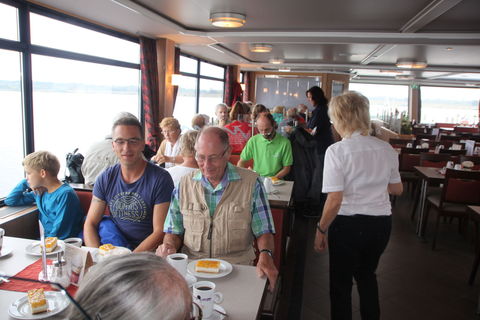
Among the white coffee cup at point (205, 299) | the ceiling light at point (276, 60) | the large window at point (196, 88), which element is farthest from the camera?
the ceiling light at point (276, 60)

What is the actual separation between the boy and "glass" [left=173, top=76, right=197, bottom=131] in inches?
244

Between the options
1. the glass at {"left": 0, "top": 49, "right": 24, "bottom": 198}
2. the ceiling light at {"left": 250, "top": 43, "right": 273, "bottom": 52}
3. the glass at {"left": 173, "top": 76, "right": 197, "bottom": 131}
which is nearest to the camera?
the glass at {"left": 0, "top": 49, "right": 24, "bottom": 198}

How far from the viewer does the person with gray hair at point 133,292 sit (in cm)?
64

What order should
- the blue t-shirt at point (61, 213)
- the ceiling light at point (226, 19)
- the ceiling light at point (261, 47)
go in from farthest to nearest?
1. the ceiling light at point (261, 47)
2. the ceiling light at point (226, 19)
3. the blue t-shirt at point (61, 213)

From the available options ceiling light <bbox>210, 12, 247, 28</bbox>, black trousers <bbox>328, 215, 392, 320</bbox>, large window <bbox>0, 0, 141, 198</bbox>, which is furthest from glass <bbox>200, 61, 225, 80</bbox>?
black trousers <bbox>328, 215, 392, 320</bbox>

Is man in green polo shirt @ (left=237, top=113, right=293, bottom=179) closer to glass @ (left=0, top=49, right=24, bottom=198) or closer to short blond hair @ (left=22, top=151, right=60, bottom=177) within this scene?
short blond hair @ (left=22, top=151, right=60, bottom=177)

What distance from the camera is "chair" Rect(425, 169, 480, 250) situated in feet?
12.8

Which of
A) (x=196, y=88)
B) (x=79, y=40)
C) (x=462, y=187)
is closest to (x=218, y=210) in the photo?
(x=462, y=187)

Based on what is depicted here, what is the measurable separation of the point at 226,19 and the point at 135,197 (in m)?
3.22

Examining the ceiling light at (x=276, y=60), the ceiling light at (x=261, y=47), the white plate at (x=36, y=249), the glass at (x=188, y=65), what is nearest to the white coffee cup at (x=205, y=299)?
the white plate at (x=36, y=249)

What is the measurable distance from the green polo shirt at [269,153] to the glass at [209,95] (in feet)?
20.0

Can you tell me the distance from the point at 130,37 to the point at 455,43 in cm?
519

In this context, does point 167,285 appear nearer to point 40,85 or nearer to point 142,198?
point 142,198

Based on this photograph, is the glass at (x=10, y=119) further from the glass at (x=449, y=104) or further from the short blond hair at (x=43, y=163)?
the glass at (x=449, y=104)
